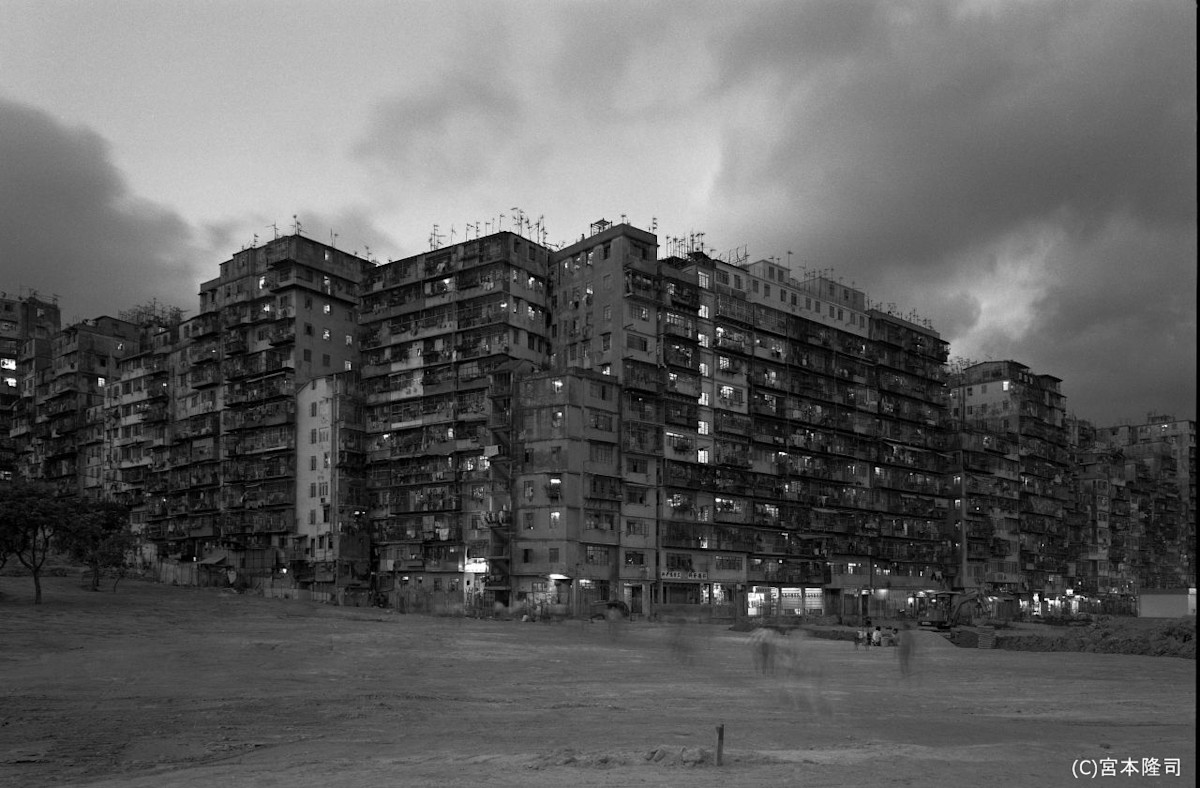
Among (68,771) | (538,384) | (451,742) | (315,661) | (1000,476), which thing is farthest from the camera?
(1000,476)

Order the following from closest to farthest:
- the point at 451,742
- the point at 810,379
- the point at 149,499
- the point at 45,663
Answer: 1. the point at 451,742
2. the point at 45,663
3. the point at 810,379
4. the point at 149,499

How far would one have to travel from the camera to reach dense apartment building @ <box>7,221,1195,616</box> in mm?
117062

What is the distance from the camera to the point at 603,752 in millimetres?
28594

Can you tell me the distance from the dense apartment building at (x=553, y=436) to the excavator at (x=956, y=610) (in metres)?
5.33

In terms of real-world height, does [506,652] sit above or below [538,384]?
below

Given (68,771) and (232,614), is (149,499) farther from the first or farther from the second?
(68,771)

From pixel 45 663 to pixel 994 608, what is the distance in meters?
146

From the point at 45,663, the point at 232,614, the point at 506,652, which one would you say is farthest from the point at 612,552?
the point at 45,663

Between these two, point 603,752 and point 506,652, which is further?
point 506,652

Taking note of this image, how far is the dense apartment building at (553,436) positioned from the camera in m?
117

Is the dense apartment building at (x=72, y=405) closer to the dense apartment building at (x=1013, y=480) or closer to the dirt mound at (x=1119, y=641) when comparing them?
the dense apartment building at (x=1013, y=480)

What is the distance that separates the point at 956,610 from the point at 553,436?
155 ft

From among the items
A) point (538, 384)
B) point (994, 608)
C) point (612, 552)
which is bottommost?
point (994, 608)

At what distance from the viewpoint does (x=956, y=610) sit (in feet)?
374
